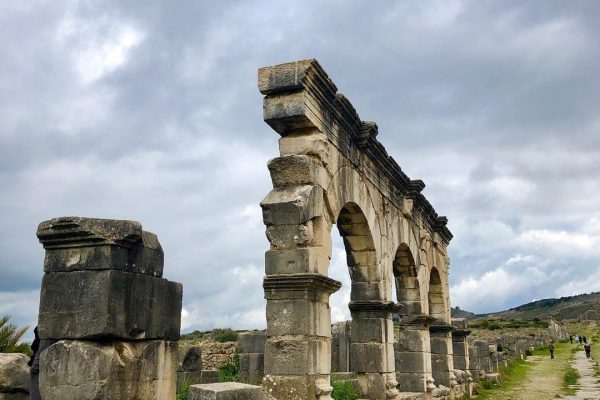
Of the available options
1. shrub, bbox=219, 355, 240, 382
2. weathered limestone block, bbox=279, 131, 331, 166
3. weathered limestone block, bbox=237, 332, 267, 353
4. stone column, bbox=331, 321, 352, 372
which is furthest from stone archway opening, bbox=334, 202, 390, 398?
stone column, bbox=331, 321, 352, 372

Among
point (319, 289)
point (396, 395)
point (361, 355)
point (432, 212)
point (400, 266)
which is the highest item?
point (432, 212)

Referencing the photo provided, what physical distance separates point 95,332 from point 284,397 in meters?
3.63

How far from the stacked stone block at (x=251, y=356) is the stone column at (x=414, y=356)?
3.37 meters

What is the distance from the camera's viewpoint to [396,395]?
422 inches

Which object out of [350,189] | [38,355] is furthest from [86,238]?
[350,189]

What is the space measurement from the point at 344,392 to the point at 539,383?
12706mm

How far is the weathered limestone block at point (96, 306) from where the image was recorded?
4391mm

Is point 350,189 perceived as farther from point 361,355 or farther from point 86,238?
point 86,238

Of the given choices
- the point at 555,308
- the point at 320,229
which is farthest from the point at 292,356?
the point at 555,308

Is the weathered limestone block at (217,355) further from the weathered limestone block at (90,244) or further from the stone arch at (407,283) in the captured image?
the weathered limestone block at (90,244)

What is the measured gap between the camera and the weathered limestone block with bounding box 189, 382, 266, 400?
4.05 metres

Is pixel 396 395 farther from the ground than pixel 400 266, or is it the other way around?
pixel 400 266

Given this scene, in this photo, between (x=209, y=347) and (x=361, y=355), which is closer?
(x=361, y=355)

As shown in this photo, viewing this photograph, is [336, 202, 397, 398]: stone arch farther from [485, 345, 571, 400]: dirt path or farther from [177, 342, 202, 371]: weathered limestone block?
[485, 345, 571, 400]: dirt path
